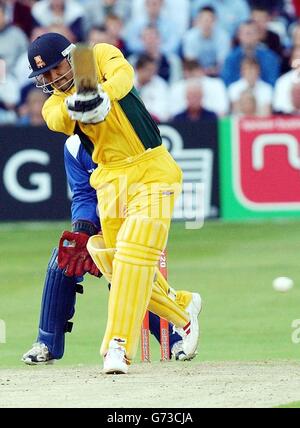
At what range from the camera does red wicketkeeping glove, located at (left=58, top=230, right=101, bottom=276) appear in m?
8.19

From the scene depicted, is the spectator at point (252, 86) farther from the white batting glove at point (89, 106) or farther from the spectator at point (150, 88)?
the white batting glove at point (89, 106)

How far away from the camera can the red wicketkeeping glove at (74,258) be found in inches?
322

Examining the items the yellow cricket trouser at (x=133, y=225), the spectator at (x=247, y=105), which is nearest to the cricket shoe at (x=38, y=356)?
the yellow cricket trouser at (x=133, y=225)

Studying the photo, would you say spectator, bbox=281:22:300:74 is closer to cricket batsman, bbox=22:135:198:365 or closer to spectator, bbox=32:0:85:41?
spectator, bbox=32:0:85:41

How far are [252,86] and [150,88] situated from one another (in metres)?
1.21

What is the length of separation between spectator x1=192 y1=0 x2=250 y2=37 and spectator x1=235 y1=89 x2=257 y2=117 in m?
2.09

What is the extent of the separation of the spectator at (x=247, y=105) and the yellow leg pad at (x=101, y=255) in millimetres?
7855

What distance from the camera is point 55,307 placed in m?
8.44

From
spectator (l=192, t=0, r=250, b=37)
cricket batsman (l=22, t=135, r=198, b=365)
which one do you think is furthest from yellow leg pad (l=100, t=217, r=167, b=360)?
spectator (l=192, t=0, r=250, b=37)

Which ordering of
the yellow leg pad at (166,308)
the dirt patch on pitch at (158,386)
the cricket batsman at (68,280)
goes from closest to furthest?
1. the dirt patch on pitch at (158,386)
2. the yellow leg pad at (166,308)
3. the cricket batsman at (68,280)

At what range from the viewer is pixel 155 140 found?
7652mm
